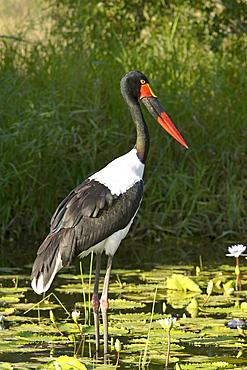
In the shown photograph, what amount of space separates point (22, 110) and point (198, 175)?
178cm

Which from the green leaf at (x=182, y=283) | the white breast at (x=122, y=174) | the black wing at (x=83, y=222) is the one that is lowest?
the green leaf at (x=182, y=283)

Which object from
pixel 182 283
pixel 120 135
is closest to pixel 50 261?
pixel 182 283

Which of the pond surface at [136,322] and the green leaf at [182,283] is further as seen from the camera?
the green leaf at [182,283]

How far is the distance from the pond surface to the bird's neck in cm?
81

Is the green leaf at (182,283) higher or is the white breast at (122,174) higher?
the white breast at (122,174)

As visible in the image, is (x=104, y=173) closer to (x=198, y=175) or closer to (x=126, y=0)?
(x=198, y=175)

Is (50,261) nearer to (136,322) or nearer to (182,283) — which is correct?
(136,322)

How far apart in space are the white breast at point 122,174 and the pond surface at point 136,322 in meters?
0.51

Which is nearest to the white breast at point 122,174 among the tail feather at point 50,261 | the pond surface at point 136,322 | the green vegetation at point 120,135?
the tail feather at point 50,261

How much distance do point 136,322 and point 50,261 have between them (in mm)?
670

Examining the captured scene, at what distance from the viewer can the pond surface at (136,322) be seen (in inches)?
154

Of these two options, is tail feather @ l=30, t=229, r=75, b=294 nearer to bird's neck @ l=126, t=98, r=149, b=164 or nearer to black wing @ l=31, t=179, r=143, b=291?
black wing @ l=31, t=179, r=143, b=291

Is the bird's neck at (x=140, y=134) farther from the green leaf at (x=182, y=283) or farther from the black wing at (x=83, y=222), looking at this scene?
the green leaf at (x=182, y=283)

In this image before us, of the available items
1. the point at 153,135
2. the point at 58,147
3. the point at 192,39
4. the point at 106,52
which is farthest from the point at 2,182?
the point at 192,39
